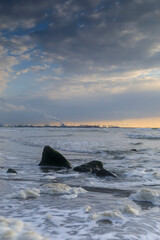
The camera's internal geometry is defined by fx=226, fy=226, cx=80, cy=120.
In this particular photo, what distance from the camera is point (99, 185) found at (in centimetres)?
690

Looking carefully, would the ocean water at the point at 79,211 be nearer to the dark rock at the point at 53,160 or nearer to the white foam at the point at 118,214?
the white foam at the point at 118,214

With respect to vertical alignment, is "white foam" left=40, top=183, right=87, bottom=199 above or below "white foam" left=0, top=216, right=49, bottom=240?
below

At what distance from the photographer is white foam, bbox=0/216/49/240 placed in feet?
10.6

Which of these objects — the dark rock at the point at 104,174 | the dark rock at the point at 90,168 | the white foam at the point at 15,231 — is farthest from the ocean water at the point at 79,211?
the dark rock at the point at 90,168

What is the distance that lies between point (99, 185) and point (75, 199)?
1.80m

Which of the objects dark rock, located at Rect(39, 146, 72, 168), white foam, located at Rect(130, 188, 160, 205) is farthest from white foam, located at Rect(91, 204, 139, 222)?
dark rock, located at Rect(39, 146, 72, 168)

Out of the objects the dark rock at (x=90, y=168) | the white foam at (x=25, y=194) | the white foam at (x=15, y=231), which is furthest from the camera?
the dark rock at (x=90, y=168)

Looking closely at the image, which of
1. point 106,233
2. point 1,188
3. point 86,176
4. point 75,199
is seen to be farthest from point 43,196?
point 86,176

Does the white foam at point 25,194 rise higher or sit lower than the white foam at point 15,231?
lower

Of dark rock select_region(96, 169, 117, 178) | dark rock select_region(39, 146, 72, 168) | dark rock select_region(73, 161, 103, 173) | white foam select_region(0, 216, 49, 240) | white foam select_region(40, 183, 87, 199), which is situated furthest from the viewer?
dark rock select_region(39, 146, 72, 168)

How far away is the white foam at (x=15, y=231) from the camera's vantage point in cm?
324

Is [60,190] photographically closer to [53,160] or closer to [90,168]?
[90,168]

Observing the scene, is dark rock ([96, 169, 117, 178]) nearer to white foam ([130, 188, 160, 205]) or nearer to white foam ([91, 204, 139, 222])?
white foam ([130, 188, 160, 205])

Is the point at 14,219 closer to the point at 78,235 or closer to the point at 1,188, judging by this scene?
the point at 78,235
